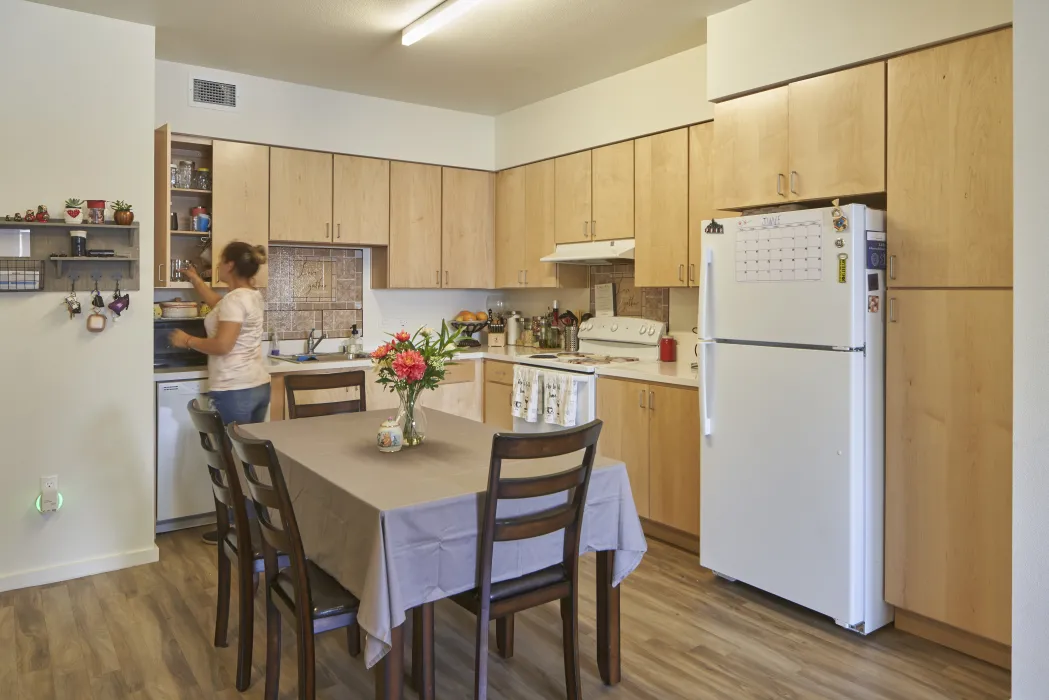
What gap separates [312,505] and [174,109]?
3.01 metres

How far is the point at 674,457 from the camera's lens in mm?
3826

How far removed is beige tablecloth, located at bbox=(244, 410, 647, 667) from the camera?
6.32 feet

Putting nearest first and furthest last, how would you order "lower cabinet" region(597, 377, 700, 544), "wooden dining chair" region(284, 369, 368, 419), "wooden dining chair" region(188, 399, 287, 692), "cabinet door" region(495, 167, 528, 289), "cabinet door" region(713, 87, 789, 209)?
"wooden dining chair" region(188, 399, 287, 692) < "cabinet door" region(713, 87, 789, 209) < "wooden dining chair" region(284, 369, 368, 419) < "lower cabinet" region(597, 377, 700, 544) < "cabinet door" region(495, 167, 528, 289)

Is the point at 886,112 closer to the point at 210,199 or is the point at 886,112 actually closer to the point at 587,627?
the point at 587,627

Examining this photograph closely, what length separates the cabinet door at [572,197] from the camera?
15.6 ft

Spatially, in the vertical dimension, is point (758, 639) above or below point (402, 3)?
below

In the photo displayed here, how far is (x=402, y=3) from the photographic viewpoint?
11.3 feet

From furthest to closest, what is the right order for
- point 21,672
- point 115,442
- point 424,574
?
point 115,442 → point 21,672 → point 424,574

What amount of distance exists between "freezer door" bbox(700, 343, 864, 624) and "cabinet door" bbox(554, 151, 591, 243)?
1712mm

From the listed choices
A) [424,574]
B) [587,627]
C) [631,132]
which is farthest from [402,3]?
[587,627]

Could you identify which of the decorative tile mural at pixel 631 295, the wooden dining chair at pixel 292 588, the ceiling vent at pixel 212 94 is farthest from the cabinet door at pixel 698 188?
the ceiling vent at pixel 212 94

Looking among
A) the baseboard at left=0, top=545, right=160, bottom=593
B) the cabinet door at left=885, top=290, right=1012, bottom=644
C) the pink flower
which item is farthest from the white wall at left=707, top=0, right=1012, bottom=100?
the baseboard at left=0, top=545, right=160, bottom=593

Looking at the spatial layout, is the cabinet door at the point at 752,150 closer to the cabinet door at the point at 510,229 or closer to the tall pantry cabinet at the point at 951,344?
the tall pantry cabinet at the point at 951,344

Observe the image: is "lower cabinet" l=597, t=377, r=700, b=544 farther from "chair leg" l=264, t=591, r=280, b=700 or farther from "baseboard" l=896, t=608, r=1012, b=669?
"chair leg" l=264, t=591, r=280, b=700
